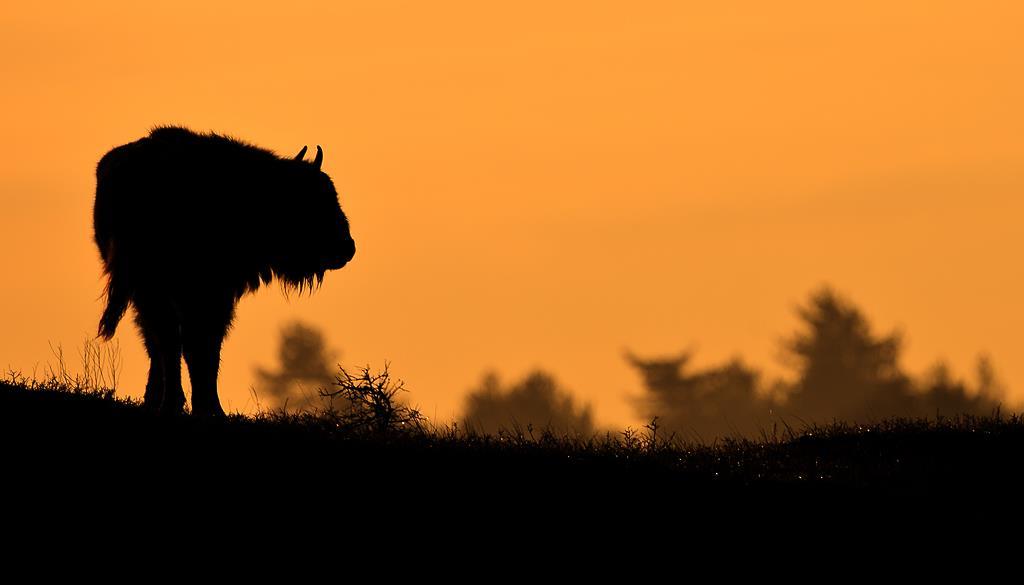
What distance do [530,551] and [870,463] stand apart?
577 cm

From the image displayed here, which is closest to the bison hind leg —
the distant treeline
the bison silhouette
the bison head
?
the bison silhouette

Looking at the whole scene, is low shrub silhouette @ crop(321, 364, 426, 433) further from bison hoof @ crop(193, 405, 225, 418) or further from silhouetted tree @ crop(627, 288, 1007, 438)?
silhouetted tree @ crop(627, 288, 1007, 438)

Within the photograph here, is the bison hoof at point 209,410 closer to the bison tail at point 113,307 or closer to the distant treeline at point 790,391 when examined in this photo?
the bison tail at point 113,307

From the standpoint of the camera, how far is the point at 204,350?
20.6m

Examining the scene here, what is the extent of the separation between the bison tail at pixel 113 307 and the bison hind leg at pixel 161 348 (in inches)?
10.3

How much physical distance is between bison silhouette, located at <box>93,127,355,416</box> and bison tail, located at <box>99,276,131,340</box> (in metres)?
Answer: 0.02

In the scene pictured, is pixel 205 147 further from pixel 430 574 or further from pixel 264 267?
pixel 430 574

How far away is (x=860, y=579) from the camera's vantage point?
46.2ft

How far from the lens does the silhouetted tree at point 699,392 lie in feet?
303

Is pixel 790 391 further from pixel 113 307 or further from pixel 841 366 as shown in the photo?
pixel 113 307

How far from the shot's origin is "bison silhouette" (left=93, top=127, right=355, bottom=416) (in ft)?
68.2

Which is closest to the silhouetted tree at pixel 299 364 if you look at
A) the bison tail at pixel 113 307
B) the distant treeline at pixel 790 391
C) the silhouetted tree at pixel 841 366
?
the distant treeline at pixel 790 391

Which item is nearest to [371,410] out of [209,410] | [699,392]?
[209,410]

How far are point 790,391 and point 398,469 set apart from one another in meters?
80.9
